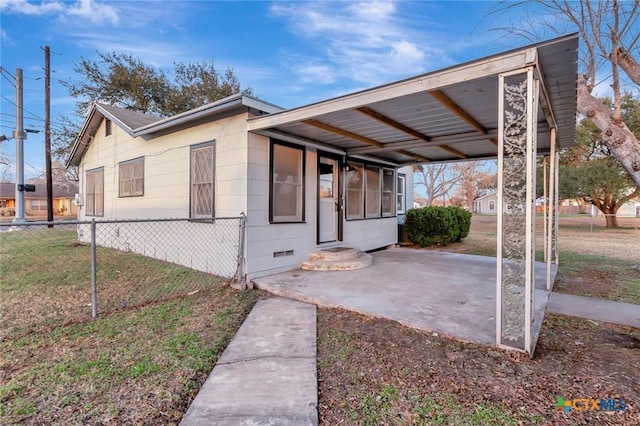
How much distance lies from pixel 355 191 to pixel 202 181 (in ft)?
11.4

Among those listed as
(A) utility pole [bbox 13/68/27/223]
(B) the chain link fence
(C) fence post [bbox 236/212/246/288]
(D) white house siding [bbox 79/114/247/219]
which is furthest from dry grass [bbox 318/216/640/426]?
(A) utility pole [bbox 13/68/27/223]

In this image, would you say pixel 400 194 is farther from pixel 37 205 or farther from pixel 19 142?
pixel 37 205

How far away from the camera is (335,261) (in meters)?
5.85

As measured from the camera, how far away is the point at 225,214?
205 inches

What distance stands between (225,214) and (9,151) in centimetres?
1725

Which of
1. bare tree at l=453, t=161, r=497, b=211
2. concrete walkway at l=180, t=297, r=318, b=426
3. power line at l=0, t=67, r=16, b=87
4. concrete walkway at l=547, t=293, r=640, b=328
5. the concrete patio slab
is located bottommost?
concrete walkway at l=180, t=297, r=318, b=426

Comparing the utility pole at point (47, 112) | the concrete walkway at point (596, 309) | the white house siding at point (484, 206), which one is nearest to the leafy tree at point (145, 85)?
the utility pole at point (47, 112)

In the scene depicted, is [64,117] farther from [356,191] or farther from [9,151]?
[356,191]

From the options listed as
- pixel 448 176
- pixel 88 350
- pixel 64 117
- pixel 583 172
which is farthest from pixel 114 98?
pixel 448 176

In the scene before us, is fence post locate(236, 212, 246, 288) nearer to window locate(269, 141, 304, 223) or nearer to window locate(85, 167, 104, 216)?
window locate(269, 141, 304, 223)

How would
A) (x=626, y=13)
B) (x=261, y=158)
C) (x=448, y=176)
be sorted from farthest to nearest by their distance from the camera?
1. (x=448, y=176)
2. (x=626, y=13)
3. (x=261, y=158)

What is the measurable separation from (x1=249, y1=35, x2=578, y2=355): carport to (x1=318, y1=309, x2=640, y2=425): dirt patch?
297mm

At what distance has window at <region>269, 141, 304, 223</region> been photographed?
5.38 metres

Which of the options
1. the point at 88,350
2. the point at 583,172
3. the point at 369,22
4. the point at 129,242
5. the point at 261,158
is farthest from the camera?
the point at 583,172
